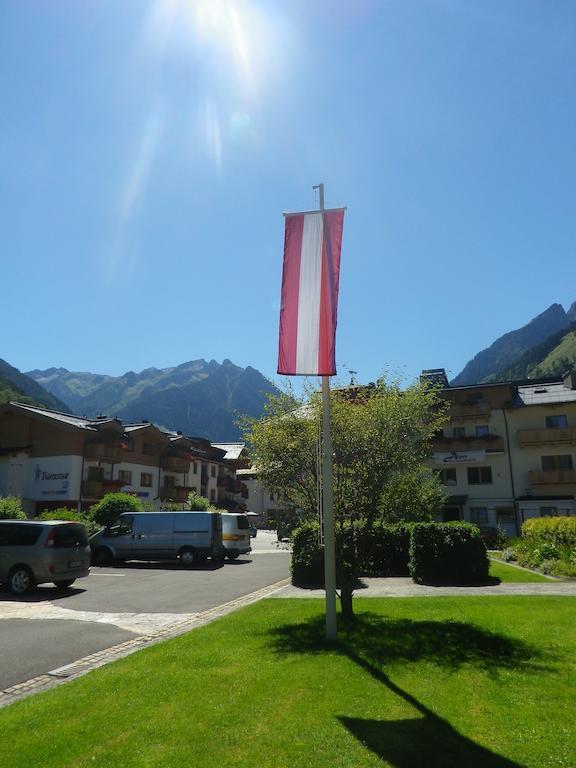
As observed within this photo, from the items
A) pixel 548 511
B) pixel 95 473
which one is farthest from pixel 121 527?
pixel 548 511

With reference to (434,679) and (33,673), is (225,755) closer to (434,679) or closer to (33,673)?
(434,679)

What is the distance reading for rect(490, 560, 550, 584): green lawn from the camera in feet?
55.8

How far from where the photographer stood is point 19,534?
15.8 meters

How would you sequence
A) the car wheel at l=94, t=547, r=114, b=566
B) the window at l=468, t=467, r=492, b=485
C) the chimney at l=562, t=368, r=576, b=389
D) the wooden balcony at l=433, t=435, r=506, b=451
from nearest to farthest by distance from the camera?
the car wheel at l=94, t=547, r=114, b=566, the wooden balcony at l=433, t=435, r=506, b=451, the window at l=468, t=467, r=492, b=485, the chimney at l=562, t=368, r=576, b=389

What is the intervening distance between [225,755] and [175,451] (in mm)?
55409

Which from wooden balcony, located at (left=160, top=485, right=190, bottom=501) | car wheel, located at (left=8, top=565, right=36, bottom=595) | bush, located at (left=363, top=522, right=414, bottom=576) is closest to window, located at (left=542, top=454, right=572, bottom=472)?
bush, located at (left=363, top=522, right=414, bottom=576)

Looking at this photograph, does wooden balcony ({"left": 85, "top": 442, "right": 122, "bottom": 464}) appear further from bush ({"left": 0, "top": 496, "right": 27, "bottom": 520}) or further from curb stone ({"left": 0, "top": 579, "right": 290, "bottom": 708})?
curb stone ({"left": 0, "top": 579, "right": 290, "bottom": 708})

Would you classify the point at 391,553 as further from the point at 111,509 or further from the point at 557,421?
the point at 557,421

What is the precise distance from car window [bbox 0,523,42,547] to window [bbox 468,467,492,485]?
38.1 meters

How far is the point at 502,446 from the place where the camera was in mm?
46031

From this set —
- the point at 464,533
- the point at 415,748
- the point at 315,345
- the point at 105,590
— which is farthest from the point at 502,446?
the point at 415,748

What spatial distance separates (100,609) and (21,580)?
3941mm

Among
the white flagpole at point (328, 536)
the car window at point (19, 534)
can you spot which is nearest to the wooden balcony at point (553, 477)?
the car window at point (19, 534)

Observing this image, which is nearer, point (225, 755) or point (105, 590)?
point (225, 755)
